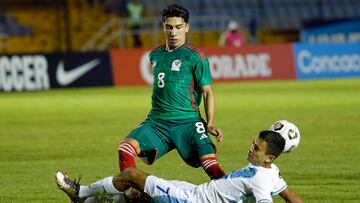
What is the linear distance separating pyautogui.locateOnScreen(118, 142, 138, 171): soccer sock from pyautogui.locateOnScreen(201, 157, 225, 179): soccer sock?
2.18ft

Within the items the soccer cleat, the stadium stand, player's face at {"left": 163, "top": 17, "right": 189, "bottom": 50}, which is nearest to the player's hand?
player's face at {"left": 163, "top": 17, "right": 189, "bottom": 50}

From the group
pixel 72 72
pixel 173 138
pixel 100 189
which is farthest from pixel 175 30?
pixel 72 72

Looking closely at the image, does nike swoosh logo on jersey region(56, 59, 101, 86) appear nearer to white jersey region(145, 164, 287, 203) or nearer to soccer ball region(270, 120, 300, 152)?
white jersey region(145, 164, 287, 203)

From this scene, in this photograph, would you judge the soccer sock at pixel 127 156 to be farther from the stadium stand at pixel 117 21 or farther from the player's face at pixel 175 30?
the stadium stand at pixel 117 21

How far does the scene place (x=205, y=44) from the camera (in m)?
41.3

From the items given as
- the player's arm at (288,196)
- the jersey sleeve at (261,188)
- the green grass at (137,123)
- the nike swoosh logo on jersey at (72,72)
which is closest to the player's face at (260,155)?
the jersey sleeve at (261,188)

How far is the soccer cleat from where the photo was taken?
9852 mm

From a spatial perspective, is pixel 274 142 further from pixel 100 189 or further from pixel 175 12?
pixel 175 12

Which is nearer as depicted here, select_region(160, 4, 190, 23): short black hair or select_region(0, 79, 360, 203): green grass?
select_region(160, 4, 190, 23): short black hair

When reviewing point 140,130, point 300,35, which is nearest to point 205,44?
point 300,35

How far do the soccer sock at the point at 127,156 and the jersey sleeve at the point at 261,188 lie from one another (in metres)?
1.61

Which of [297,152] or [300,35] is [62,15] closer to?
[300,35]

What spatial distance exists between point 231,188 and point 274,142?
53cm

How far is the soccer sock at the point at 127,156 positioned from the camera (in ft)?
32.6
